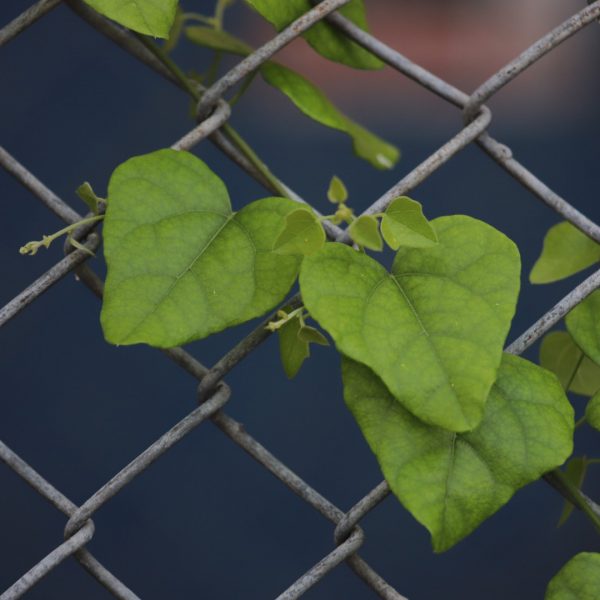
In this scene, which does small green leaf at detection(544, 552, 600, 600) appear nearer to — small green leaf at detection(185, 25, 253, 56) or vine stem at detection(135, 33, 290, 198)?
vine stem at detection(135, 33, 290, 198)

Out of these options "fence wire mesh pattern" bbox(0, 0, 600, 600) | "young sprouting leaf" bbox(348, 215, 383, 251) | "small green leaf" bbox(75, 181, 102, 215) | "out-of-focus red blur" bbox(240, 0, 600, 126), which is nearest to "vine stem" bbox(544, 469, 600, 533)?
"fence wire mesh pattern" bbox(0, 0, 600, 600)

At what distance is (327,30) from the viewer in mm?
718

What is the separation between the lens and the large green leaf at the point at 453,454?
59 cm

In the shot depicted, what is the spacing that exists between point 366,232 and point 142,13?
182 mm

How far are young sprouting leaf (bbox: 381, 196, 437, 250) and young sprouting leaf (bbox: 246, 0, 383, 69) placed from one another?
15 cm

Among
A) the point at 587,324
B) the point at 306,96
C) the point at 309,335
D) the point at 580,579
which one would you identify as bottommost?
the point at 580,579

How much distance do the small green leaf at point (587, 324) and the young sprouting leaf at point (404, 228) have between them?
5.7 inches

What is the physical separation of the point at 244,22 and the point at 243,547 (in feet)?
4.34

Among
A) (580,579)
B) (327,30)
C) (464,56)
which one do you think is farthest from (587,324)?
(464,56)

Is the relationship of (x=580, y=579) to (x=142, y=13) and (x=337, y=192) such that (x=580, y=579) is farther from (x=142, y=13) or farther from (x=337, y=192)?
(x=142, y=13)

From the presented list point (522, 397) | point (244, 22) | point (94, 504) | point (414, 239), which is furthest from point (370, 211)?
point (244, 22)

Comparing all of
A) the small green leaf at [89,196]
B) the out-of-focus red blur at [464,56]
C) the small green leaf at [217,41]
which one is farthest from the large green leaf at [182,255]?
the out-of-focus red blur at [464,56]

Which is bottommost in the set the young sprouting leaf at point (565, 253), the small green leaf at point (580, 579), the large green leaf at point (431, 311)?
the small green leaf at point (580, 579)

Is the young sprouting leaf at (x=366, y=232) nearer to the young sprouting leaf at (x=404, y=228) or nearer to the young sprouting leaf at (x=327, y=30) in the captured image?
the young sprouting leaf at (x=404, y=228)
